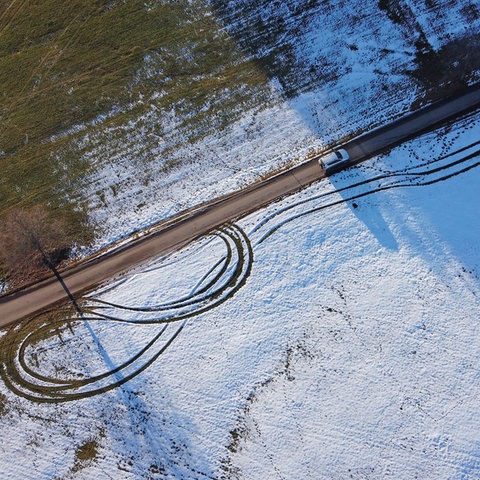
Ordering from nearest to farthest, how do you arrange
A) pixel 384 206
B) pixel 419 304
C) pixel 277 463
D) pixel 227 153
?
pixel 277 463 < pixel 419 304 < pixel 384 206 < pixel 227 153

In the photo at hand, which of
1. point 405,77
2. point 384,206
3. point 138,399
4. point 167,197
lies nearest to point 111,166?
point 167,197

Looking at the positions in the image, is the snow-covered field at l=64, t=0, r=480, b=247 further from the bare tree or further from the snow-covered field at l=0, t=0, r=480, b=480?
the bare tree

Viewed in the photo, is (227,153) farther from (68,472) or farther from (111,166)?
(68,472)

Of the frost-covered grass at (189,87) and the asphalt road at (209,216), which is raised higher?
the frost-covered grass at (189,87)

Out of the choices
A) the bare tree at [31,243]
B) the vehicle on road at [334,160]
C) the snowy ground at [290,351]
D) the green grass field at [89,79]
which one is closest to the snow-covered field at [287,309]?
the snowy ground at [290,351]

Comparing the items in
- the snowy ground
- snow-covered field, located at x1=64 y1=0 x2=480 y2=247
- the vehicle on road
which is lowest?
the snowy ground

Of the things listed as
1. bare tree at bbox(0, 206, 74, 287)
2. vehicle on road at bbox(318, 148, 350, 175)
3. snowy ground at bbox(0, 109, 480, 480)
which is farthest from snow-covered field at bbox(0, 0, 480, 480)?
bare tree at bbox(0, 206, 74, 287)

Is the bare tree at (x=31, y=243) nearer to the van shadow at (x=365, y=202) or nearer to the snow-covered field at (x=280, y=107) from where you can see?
the snow-covered field at (x=280, y=107)
